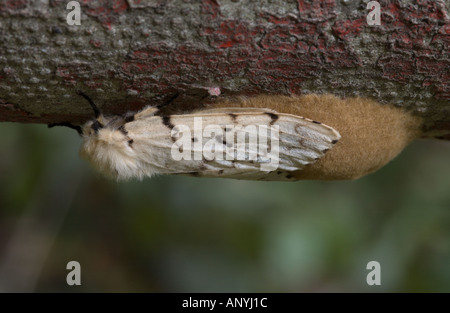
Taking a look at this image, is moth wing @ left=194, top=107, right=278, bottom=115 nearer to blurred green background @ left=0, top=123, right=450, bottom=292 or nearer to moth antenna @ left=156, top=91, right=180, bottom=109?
moth antenna @ left=156, top=91, right=180, bottom=109

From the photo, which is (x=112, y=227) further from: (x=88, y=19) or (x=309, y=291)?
(x=88, y=19)

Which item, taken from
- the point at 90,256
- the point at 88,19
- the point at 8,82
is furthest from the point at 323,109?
the point at 90,256

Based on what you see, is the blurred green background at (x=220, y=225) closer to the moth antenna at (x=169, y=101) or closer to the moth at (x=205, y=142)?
the moth at (x=205, y=142)

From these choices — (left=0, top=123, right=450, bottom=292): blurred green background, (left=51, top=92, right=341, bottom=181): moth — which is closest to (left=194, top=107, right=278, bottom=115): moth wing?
(left=51, top=92, right=341, bottom=181): moth

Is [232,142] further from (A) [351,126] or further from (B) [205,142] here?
(A) [351,126]

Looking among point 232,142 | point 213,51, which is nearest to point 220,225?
point 232,142

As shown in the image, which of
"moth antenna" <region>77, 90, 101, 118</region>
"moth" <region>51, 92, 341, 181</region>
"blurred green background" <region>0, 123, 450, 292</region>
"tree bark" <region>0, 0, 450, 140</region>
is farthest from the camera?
"blurred green background" <region>0, 123, 450, 292</region>
